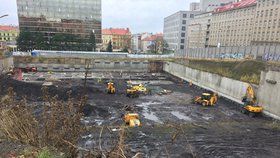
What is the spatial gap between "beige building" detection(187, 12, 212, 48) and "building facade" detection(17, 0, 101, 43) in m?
39.5

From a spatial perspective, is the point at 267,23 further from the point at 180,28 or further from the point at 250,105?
the point at 180,28

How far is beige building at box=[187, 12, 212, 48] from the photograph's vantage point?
95.9m

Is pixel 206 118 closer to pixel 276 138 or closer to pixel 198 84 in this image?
pixel 276 138

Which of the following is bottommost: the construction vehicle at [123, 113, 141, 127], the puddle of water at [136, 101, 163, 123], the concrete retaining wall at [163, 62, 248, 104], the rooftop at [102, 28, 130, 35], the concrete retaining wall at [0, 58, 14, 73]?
the puddle of water at [136, 101, 163, 123]

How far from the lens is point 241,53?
1624 inches

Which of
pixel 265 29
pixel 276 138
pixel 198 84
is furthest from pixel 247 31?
pixel 276 138

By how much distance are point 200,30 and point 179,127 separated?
8924 centimetres

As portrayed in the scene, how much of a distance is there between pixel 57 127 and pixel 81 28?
8514cm

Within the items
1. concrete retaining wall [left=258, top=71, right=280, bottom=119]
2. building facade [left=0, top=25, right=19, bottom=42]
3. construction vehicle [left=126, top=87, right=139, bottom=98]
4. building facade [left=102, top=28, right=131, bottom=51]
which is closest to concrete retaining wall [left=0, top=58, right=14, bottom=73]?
construction vehicle [left=126, top=87, right=139, bottom=98]

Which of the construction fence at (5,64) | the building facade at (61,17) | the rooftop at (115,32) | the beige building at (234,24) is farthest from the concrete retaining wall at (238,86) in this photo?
the rooftop at (115,32)

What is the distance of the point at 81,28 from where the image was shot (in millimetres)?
88375

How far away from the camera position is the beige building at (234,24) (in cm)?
7225

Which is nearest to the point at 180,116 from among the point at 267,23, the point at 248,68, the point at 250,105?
the point at 250,105

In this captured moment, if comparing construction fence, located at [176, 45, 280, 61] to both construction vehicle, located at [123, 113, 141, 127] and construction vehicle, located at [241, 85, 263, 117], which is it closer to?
construction vehicle, located at [241, 85, 263, 117]
